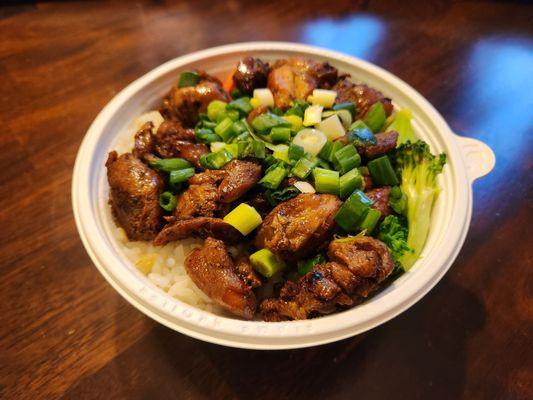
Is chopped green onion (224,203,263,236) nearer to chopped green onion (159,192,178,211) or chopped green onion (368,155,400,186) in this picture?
chopped green onion (159,192,178,211)

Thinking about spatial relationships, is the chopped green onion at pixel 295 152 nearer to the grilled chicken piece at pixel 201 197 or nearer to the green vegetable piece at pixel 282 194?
the green vegetable piece at pixel 282 194

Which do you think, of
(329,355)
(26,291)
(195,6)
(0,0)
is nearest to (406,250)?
(329,355)

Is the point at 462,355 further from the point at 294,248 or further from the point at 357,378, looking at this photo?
the point at 294,248

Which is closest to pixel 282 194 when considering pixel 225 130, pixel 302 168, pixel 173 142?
pixel 302 168

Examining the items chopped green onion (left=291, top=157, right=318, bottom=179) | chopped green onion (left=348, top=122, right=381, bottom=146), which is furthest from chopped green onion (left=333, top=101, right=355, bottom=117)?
chopped green onion (left=291, top=157, right=318, bottom=179)

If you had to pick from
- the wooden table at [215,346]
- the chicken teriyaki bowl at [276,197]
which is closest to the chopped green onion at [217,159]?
the chicken teriyaki bowl at [276,197]
